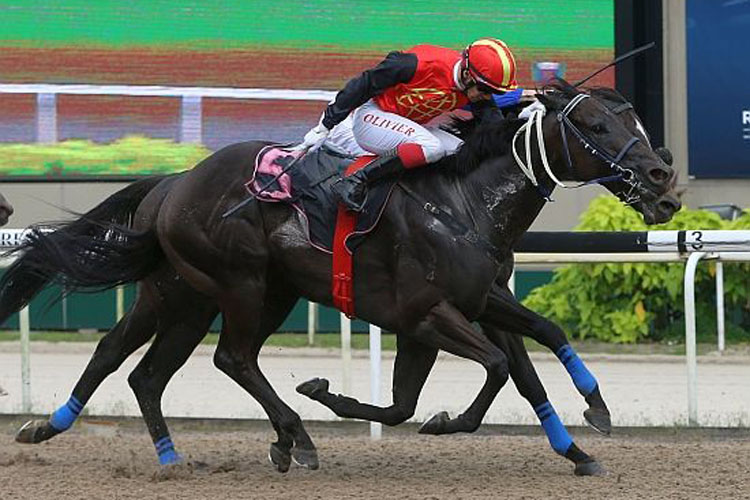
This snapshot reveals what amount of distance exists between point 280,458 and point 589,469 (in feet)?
3.94

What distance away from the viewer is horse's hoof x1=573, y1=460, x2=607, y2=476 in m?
6.00

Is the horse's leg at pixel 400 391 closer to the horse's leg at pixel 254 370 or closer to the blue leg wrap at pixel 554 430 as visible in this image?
the horse's leg at pixel 254 370

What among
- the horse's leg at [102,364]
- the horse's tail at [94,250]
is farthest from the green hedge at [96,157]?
the horse's leg at [102,364]

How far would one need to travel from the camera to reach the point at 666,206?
216 inches

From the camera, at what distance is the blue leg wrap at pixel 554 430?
6.02 meters

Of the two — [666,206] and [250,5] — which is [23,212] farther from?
[666,206]

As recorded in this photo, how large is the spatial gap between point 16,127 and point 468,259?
6.64 metres

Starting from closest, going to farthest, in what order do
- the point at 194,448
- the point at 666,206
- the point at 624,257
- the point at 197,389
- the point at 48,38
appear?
the point at 666,206, the point at 194,448, the point at 624,257, the point at 197,389, the point at 48,38

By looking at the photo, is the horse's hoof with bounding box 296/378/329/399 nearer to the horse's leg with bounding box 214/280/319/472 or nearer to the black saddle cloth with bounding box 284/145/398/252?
the horse's leg with bounding box 214/280/319/472

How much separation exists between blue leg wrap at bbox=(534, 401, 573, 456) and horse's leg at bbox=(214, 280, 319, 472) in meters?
0.90

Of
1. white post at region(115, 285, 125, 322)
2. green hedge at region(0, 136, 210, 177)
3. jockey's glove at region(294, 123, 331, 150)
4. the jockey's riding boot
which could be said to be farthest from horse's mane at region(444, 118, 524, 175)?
green hedge at region(0, 136, 210, 177)

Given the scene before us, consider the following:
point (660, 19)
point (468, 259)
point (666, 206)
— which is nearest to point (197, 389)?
point (468, 259)

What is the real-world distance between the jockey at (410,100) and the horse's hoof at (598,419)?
1.12 m

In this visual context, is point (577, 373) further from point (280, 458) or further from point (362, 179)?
point (280, 458)
